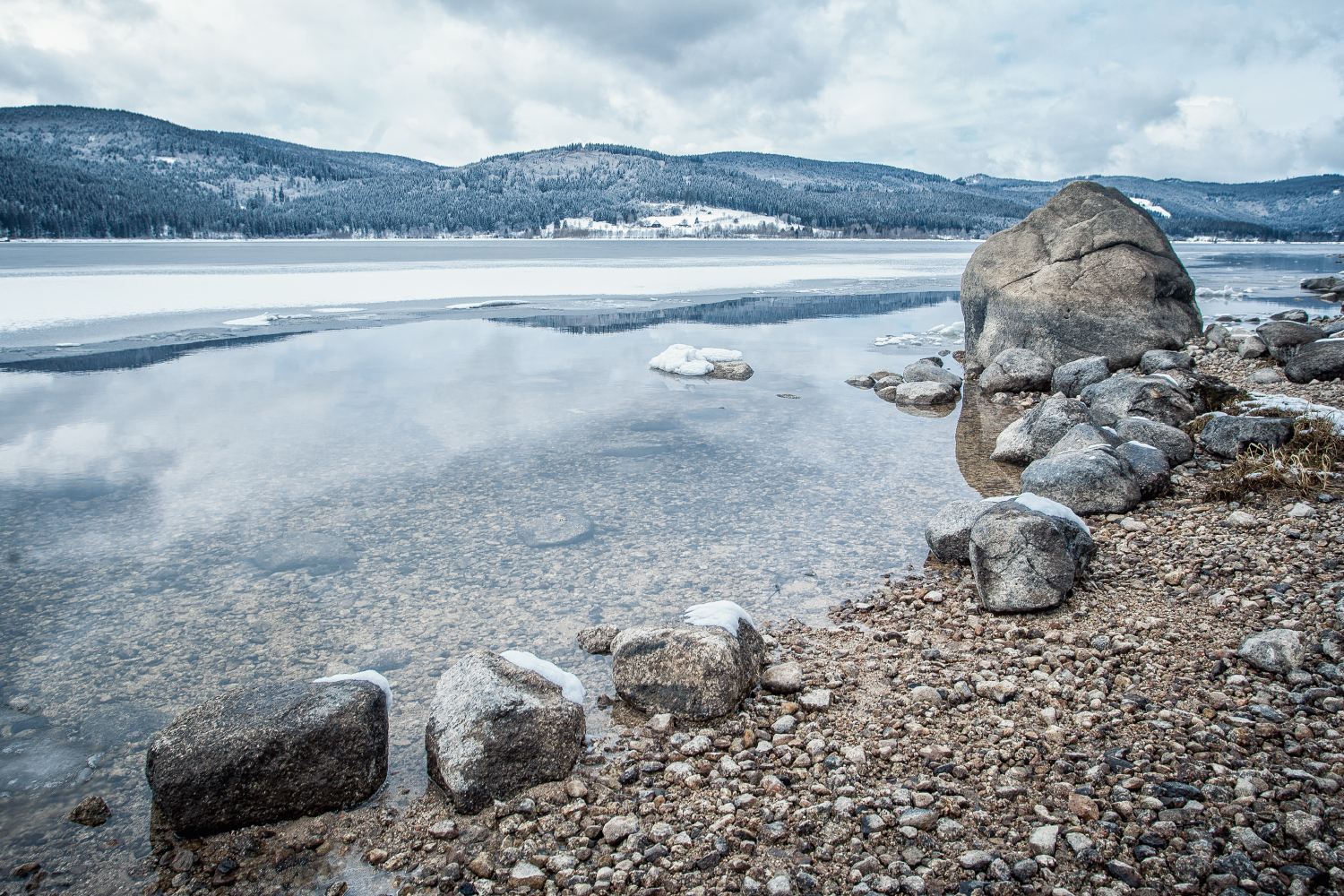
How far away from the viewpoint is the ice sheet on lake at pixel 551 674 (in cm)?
327

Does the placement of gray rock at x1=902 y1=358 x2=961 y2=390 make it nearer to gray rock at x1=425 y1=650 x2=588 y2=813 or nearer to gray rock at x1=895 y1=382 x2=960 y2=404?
gray rock at x1=895 y1=382 x2=960 y2=404

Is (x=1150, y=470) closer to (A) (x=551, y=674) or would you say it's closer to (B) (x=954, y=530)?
(B) (x=954, y=530)

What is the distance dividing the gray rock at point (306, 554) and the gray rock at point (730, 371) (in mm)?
7211

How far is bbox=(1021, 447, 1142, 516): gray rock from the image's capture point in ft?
18.0

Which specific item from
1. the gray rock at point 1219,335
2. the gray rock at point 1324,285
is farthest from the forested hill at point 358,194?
the gray rock at point 1219,335

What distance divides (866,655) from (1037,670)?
80 centimetres

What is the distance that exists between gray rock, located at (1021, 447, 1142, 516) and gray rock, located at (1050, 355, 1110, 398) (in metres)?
3.99

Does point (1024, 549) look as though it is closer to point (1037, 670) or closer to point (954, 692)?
point (1037, 670)

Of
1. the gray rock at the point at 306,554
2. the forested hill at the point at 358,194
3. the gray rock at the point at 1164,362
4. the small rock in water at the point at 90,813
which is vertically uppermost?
the forested hill at the point at 358,194

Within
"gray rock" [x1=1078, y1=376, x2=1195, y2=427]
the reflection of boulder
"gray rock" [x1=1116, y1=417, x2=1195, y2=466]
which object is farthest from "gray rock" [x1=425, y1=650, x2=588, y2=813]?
"gray rock" [x1=1078, y1=376, x2=1195, y2=427]

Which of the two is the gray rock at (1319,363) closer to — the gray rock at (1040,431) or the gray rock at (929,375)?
the gray rock at (1040,431)

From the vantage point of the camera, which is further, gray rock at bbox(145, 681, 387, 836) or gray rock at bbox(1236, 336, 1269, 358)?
gray rock at bbox(1236, 336, 1269, 358)

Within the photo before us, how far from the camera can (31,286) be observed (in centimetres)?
2431

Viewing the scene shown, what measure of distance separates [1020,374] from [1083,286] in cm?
173
